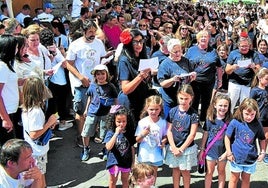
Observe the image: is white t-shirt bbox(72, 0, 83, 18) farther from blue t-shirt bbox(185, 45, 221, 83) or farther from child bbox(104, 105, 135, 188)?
child bbox(104, 105, 135, 188)

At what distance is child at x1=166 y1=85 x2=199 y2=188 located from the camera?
4.41 metres

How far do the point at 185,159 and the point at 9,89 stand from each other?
2.04 meters

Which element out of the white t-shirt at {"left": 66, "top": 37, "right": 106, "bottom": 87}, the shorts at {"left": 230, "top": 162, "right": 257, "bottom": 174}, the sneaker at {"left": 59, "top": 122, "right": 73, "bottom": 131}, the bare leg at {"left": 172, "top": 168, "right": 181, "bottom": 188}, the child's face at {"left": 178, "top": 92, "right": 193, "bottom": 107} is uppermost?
the white t-shirt at {"left": 66, "top": 37, "right": 106, "bottom": 87}

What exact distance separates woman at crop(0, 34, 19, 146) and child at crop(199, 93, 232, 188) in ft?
6.98

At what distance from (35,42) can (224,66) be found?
3207 mm

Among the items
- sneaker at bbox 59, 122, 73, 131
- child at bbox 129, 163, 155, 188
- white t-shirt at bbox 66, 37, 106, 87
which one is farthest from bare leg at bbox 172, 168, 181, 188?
sneaker at bbox 59, 122, 73, 131

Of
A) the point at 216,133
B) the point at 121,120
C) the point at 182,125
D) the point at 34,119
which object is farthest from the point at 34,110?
the point at 216,133

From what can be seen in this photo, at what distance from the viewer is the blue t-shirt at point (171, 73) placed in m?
5.00

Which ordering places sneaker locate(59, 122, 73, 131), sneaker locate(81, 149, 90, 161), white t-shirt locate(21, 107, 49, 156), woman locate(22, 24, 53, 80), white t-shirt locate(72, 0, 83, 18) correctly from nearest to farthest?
white t-shirt locate(21, 107, 49, 156)
woman locate(22, 24, 53, 80)
sneaker locate(81, 149, 90, 161)
sneaker locate(59, 122, 73, 131)
white t-shirt locate(72, 0, 83, 18)

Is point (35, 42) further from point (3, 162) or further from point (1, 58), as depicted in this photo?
point (3, 162)

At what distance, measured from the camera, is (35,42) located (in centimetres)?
521

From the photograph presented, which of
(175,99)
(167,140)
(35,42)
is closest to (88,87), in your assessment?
(35,42)

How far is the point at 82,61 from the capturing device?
575 centimetres

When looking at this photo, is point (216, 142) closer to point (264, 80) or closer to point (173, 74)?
point (173, 74)
